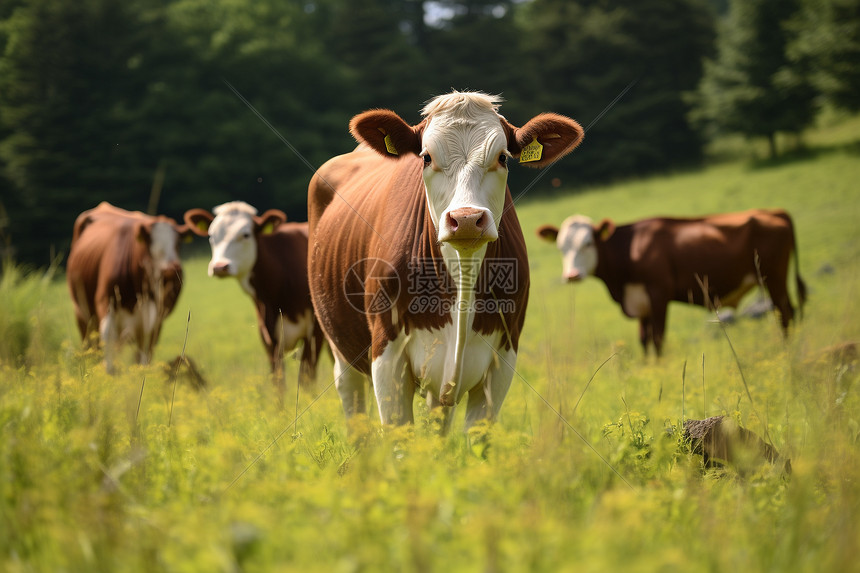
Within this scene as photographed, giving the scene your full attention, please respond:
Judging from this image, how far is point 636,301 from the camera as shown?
9.81m

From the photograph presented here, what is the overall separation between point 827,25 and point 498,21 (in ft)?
56.6

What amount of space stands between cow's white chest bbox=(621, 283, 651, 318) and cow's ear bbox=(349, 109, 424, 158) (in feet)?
21.4

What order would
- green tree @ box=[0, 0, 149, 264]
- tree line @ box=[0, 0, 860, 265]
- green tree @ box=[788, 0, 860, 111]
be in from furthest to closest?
1. tree line @ box=[0, 0, 860, 265]
2. green tree @ box=[788, 0, 860, 111]
3. green tree @ box=[0, 0, 149, 264]

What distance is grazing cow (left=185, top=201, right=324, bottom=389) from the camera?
25.2 feet

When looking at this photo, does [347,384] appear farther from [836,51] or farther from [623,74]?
[623,74]

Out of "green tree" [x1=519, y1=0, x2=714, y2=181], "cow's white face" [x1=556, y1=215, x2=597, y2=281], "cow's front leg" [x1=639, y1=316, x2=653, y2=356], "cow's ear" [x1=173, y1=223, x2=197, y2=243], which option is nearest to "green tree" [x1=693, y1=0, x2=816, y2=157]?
"green tree" [x1=519, y1=0, x2=714, y2=181]

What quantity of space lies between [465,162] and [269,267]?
4840mm

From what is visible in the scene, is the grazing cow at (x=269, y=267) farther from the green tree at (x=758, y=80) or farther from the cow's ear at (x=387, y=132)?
the green tree at (x=758, y=80)

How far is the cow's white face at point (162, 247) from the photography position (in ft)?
26.8

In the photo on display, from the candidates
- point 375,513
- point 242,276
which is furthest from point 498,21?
point 375,513

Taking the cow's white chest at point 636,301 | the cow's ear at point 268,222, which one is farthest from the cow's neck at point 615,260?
the cow's ear at point 268,222

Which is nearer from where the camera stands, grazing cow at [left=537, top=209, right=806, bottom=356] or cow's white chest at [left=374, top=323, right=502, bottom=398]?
cow's white chest at [left=374, top=323, right=502, bottom=398]

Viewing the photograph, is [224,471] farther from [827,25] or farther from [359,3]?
[359,3]

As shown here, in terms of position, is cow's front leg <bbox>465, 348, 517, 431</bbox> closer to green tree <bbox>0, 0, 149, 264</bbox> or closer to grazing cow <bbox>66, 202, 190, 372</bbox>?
grazing cow <bbox>66, 202, 190, 372</bbox>
